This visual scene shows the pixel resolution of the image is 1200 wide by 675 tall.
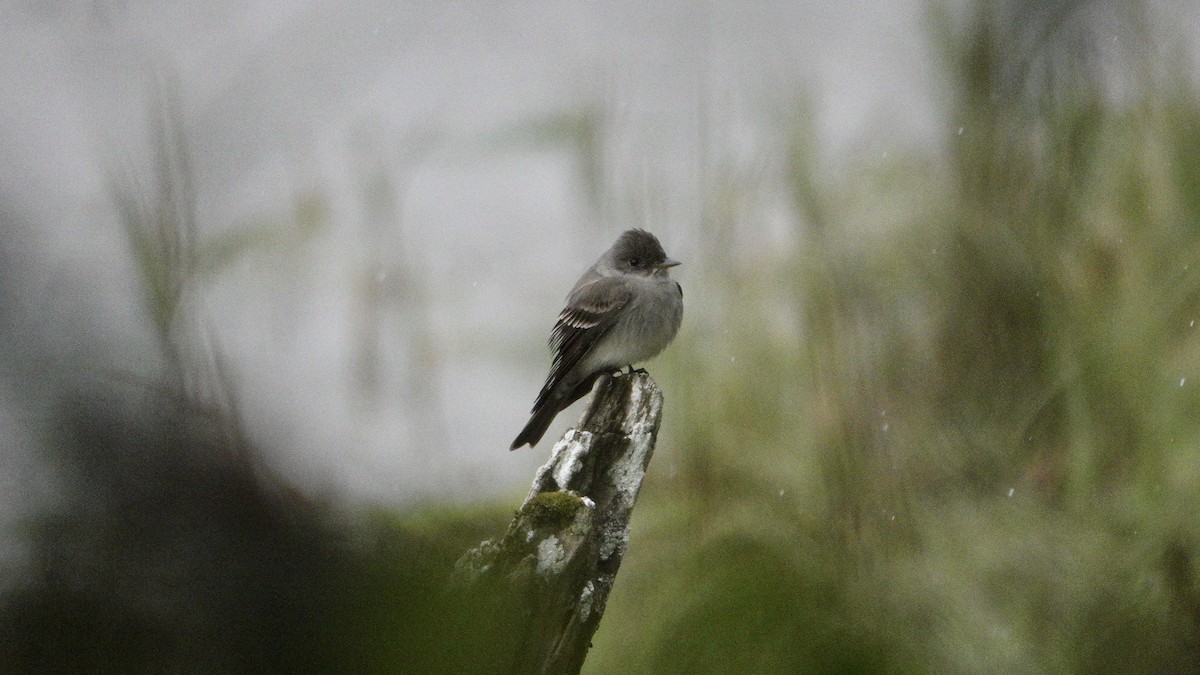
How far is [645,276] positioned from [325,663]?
3054 millimetres

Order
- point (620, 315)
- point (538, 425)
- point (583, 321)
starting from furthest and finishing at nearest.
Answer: point (620, 315), point (583, 321), point (538, 425)

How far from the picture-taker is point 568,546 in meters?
1.02

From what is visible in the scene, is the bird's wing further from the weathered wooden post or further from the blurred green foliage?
the weathered wooden post

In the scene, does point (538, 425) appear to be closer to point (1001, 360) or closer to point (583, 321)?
point (583, 321)

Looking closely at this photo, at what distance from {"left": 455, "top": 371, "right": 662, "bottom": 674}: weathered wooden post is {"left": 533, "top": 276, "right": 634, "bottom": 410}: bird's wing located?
3.74ft

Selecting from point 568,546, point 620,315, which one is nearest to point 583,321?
point 620,315

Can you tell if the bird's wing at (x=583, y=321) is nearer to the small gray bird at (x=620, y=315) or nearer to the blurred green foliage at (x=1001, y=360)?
the small gray bird at (x=620, y=315)

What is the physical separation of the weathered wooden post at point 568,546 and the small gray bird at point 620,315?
1351 mm

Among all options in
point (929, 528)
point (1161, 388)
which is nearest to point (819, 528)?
point (929, 528)

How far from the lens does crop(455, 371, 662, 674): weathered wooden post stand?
2.09 ft

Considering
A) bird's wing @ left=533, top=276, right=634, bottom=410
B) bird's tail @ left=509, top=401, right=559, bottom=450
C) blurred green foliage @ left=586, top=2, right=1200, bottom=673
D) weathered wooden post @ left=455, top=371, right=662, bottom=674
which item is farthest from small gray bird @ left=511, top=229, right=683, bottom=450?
weathered wooden post @ left=455, top=371, right=662, bottom=674

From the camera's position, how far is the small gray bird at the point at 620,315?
3070 millimetres

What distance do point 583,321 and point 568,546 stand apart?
2219 mm

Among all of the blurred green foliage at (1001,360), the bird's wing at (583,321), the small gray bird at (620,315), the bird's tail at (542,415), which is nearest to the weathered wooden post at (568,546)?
the blurred green foliage at (1001,360)
